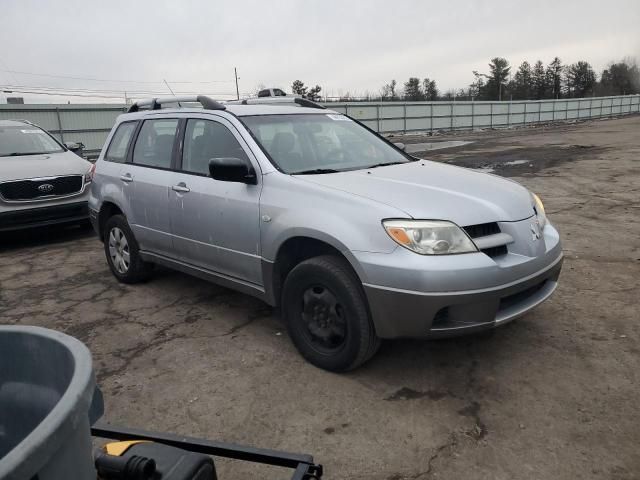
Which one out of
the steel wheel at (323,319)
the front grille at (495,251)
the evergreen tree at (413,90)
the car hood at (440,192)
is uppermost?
the evergreen tree at (413,90)

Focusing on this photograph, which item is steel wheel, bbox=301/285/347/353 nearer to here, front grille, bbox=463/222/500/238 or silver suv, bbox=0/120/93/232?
front grille, bbox=463/222/500/238

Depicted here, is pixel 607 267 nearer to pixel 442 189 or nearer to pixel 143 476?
pixel 442 189

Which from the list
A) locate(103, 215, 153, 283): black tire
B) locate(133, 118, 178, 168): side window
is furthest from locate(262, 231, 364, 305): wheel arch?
locate(103, 215, 153, 283): black tire

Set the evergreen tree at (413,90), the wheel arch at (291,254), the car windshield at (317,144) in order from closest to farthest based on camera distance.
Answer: the wheel arch at (291,254) → the car windshield at (317,144) → the evergreen tree at (413,90)

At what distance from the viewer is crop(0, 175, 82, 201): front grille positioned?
704cm

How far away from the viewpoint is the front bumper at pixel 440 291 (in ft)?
9.36

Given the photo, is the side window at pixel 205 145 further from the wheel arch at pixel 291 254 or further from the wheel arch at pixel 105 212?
the wheel arch at pixel 105 212

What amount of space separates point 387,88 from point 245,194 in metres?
73.0

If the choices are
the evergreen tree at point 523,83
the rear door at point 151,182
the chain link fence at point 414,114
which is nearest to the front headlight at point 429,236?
the rear door at point 151,182

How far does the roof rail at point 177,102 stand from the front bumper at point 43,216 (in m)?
2.57

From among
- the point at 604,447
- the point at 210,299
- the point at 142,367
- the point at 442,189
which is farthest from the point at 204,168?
the point at 604,447

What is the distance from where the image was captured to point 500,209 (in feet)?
10.6

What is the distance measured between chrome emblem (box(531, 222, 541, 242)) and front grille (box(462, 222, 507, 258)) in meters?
0.28

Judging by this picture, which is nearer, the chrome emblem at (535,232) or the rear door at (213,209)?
the chrome emblem at (535,232)
